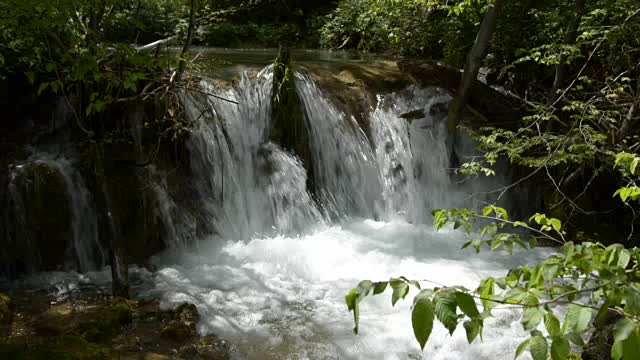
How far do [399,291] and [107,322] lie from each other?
3.99 meters

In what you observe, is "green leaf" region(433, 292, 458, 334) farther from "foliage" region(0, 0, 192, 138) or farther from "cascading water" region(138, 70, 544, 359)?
"cascading water" region(138, 70, 544, 359)

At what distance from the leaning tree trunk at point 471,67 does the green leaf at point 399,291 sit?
7465 mm

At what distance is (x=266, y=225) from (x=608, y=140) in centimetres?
474

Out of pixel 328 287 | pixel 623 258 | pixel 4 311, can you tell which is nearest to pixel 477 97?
Answer: pixel 328 287

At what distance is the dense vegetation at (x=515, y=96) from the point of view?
1825 mm

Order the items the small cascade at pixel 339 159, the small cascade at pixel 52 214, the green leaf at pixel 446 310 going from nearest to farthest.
Result: the green leaf at pixel 446 310 → the small cascade at pixel 52 214 → the small cascade at pixel 339 159

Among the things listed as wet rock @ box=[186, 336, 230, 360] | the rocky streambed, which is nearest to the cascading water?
wet rock @ box=[186, 336, 230, 360]

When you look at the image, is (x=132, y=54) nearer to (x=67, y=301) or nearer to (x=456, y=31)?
(x=67, y=301)

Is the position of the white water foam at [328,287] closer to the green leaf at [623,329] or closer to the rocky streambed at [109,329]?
the rocky streambed at [109,329]

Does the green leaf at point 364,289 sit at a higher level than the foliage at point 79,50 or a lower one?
lower

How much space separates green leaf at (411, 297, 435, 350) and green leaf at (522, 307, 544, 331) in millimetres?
351

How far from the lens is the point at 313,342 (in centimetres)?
514

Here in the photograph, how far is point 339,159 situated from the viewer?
909cm

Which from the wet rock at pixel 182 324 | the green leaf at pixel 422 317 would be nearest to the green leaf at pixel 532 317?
the green leaf at pixel 422 317
